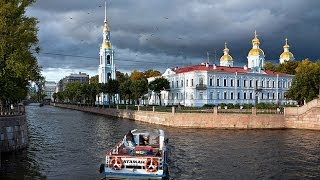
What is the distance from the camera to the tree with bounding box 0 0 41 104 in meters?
34.0

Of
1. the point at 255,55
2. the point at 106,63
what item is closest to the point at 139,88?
the point at 255,55

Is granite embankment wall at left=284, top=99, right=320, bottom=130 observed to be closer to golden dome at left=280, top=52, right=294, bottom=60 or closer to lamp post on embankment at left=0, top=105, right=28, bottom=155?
lamp post on embankment at left=0, top=105, right=28, bottom=155

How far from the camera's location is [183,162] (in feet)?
104

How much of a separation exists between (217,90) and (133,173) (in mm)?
77372

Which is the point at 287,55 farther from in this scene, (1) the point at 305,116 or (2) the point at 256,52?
(1) the point at 305,116

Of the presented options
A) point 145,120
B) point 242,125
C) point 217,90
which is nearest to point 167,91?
point 217,90

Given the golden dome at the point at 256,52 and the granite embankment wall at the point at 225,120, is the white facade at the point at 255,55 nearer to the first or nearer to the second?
the golden dome at the point at 256,52

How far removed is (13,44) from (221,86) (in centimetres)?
7059

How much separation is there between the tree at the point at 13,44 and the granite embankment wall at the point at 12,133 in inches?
114

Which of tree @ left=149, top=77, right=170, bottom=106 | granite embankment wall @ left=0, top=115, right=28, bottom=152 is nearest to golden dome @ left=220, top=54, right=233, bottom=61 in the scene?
tree @ left=149, top=77, right=170, bottom=106

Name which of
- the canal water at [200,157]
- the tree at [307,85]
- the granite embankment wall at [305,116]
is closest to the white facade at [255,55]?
the tree at [307,85]

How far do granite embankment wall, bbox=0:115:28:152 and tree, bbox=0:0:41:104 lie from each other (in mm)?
2899

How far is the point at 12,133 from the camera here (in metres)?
32.3

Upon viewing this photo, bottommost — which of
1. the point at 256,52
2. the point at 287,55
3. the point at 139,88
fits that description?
the point at 139,88
